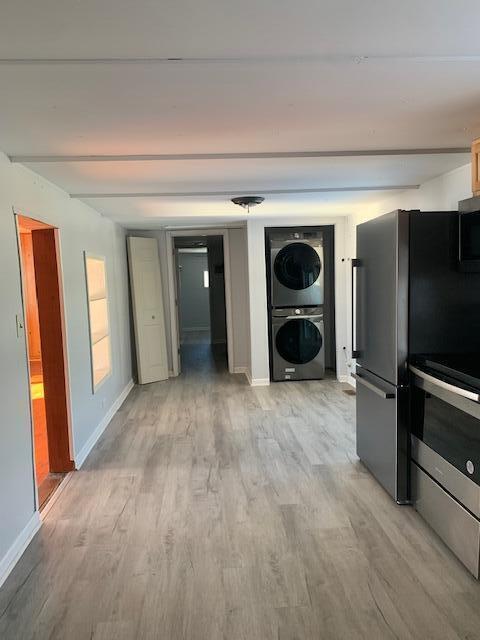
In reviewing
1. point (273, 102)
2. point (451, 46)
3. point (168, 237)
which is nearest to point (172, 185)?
point (273, 102)

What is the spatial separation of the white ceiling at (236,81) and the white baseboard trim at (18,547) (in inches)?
81.5

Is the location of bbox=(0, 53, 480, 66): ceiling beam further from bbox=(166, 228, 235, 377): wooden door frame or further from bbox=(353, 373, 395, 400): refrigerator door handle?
bbox=(166, 228, 235, 377): wooden door frame

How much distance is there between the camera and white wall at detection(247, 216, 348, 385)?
576 centimetres

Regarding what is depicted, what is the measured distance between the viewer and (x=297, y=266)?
19.4ft

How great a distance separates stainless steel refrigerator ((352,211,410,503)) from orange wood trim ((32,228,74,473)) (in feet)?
7.17

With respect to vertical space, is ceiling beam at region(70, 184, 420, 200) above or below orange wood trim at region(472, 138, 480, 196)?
above

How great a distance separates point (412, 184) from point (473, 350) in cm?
165

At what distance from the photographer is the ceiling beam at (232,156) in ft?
8.23

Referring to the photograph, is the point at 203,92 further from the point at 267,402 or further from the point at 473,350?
the point at 267,402

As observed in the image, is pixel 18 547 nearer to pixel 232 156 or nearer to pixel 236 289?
pixel 232 156

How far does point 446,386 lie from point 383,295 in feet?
2.47

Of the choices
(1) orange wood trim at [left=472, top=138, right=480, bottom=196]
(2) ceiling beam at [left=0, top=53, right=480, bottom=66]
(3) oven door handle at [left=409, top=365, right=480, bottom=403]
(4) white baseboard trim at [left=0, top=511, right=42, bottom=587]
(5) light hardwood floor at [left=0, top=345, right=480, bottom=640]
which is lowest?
(5) light hardwood floor at [left=0, top=345, right=480, bottom=640]

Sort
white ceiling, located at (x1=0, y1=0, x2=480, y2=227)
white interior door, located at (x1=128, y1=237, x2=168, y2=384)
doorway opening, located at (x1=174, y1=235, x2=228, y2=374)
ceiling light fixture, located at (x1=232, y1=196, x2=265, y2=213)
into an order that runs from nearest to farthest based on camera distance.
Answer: white ceiling, located at (x1=0, y1=0, x2=480, y2=227), ceiling light fixture, located at (x1=232, y1=196, x2=265, y2=213), white interior door, located at (x1=128, y1=237, x2=168, y2=384), doorway opening, located at (x1=174, y1=235, x2=228, y2=374)

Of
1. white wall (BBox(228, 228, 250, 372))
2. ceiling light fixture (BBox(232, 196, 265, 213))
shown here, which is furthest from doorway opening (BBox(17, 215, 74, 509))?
white wall (BBox(228, 228, 250, 372))
